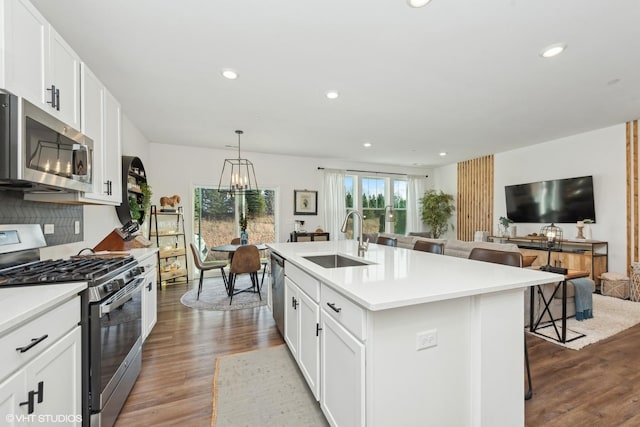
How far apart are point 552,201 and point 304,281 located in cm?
570

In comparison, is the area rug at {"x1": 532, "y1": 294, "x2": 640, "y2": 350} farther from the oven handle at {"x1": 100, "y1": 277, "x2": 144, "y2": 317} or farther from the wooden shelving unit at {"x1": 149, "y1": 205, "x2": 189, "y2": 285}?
the wooden shelving unit at {"x1": 149, "y1": 205, "x2": 189, "y2": 285}

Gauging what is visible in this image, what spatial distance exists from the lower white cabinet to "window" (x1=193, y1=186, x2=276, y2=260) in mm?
4580

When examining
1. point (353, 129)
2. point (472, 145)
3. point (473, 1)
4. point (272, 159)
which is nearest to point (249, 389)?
point (473, 1)

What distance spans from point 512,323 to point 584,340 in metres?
2.14

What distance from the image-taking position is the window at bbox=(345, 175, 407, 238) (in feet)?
24.3

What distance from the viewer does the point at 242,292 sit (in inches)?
176

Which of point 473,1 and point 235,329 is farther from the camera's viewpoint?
point 235,329

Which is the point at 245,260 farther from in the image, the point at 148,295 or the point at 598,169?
the point at 598,169

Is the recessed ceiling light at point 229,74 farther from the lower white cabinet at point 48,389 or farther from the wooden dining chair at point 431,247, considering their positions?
the wooden dining chair at point 431,247

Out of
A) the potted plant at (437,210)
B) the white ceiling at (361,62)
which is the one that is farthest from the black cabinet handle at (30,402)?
the potted plant at (437,210)

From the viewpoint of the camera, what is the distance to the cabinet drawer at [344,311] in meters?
1.25

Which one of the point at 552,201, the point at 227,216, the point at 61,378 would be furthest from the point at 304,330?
the point at 552,201

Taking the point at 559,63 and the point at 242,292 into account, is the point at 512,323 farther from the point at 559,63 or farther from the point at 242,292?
the point at 242,292

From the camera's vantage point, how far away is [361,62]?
8.55 ft
